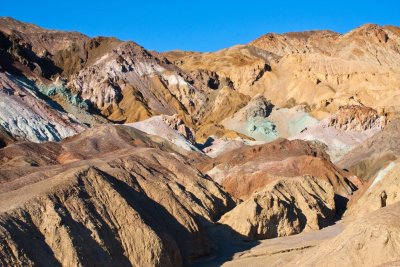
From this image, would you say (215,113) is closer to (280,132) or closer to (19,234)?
(280,132)

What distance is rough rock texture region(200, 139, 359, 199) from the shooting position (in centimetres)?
5797

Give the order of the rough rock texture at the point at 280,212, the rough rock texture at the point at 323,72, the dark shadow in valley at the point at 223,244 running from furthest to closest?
the rough rock texture at the point at 323,72 → the rough rock texture at the point at 280,212 → the dark shadow in valley at the point at 223,244

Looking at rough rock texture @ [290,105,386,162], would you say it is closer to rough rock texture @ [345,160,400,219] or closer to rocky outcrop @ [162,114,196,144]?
rocky outcrop @ [162,114,196,144]

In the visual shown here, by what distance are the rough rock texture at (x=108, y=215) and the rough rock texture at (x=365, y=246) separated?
729 cm

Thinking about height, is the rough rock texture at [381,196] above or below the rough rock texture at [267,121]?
below

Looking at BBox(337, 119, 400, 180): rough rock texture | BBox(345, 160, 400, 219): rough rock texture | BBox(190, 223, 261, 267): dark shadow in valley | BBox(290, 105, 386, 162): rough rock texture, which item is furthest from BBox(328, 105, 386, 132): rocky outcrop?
BBox(190, 223, 261, 267): dark shadow in valley

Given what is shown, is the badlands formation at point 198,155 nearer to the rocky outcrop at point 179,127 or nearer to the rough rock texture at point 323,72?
the rocky outcrop at point 179,127

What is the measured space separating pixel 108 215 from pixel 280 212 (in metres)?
13.6

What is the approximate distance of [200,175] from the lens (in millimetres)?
46094

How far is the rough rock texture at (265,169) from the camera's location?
5797 cm

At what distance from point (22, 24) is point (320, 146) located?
265 feet

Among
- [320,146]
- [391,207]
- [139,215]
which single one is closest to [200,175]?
[139,215]

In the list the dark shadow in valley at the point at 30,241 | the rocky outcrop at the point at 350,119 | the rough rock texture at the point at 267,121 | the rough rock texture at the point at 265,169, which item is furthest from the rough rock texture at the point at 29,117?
the dark shadow in valley at the point at 30,241

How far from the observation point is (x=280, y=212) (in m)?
41.2
